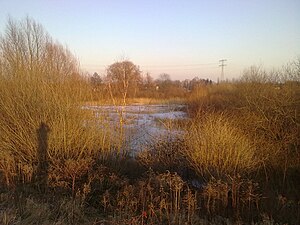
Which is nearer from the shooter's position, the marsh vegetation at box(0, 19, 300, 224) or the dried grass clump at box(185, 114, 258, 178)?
the marsh vegetation at box(0, 19, 300, 224)

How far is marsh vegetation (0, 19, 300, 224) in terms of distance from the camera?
614cm

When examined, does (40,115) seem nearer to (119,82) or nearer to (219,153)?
(119,82)

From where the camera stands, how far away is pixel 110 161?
9.39 m

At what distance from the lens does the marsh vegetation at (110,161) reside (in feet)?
20.1

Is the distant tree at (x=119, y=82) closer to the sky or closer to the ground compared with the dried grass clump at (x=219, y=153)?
closer to the sky

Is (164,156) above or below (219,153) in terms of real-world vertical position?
below

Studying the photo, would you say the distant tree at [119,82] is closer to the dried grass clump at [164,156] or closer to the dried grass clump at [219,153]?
the dried grass clump at [164,156]

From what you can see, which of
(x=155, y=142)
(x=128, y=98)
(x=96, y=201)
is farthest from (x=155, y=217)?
(x=128, y=98)

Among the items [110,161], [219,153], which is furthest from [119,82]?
[219,153]

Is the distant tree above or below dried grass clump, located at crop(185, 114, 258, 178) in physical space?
above

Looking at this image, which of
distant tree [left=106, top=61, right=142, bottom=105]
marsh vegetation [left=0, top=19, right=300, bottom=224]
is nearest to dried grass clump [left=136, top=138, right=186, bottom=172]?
marsh vegetation [left=0, top=19, right=300, bottom=224]

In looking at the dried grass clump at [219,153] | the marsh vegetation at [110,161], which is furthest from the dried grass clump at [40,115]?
the dried grass clump at [219,153]

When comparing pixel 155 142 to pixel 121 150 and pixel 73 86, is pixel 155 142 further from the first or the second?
pixel 73 86

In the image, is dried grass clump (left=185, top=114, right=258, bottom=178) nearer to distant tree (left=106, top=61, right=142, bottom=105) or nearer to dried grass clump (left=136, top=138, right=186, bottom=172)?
dried grass clump (left=136, top=138, right=186, bottom=172)
